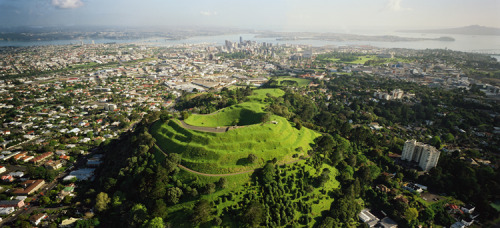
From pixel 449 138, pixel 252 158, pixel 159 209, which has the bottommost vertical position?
pixel 159 209

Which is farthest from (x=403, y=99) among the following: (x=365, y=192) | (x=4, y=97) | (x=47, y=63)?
(x=47, y=63)

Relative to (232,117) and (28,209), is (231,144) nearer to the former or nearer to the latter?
(232,117)

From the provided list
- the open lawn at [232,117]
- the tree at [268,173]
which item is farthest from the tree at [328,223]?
the open lawn at [232,117]

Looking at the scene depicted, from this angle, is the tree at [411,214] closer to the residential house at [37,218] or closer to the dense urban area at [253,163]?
the dense urban area at [253,163]

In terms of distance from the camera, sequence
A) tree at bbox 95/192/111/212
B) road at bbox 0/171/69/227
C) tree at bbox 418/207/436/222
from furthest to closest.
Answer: tree at bbox 418/207/436/222
tree at bbox 95/192/111/212
road at bbox 0/171/69/227

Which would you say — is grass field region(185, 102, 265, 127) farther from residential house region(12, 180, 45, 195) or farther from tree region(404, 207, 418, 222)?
tree region(404, 207, 418, 222)

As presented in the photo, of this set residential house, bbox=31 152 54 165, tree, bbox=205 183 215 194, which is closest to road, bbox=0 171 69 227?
residential house, bbox=31 152 54 165

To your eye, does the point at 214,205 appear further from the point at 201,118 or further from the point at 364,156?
the point at 364,156

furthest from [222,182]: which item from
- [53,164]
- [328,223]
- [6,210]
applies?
[53,164]
